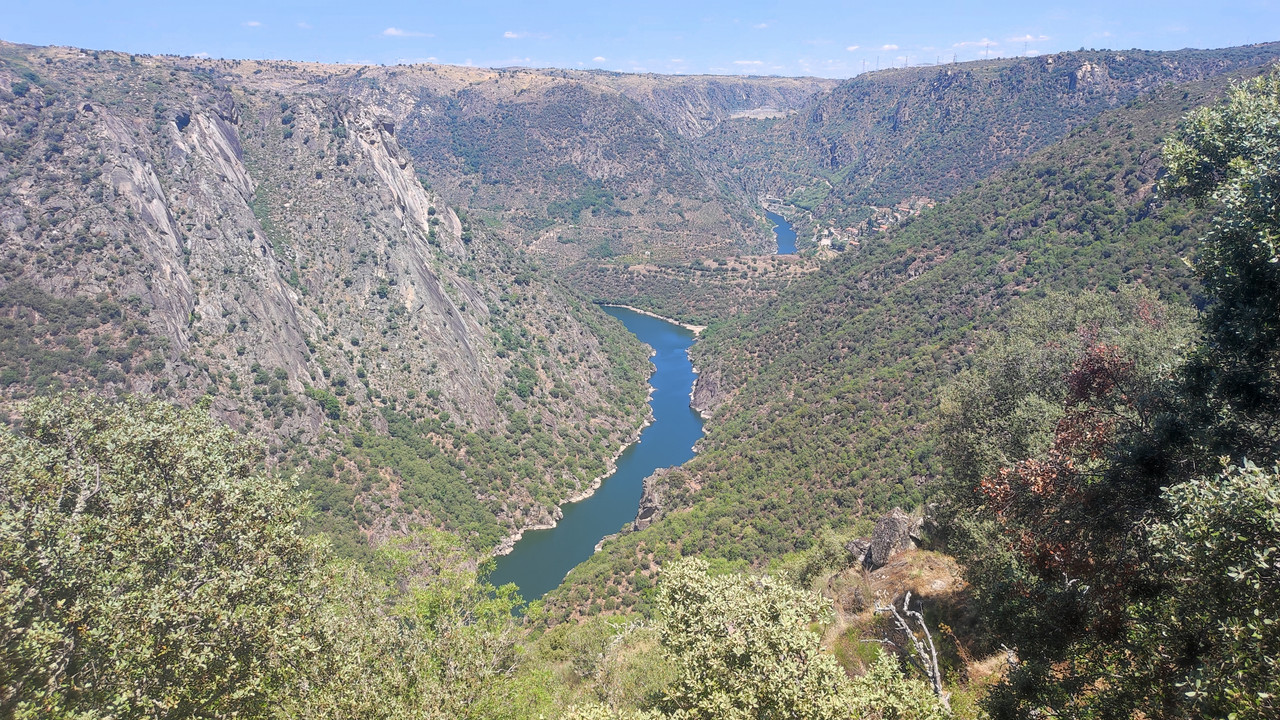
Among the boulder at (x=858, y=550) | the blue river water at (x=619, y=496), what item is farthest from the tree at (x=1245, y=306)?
the blue river water at (x=619, y=496)

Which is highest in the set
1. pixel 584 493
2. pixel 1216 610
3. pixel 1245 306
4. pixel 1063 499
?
pixel 1245 306

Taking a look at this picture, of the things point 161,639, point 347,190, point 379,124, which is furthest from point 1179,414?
point 379,124

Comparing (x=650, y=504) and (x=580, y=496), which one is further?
(x=580, y=496)

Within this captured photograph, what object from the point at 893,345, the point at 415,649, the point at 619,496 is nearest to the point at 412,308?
the point at 619,496

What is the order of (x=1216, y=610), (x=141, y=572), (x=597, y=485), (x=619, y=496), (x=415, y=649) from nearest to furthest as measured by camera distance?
1. (x=1216, y=610)
2. (x=141, y=572)
3. (x=415, y=649)
4. (x=619, y=496)
5. (x=597, y=485)

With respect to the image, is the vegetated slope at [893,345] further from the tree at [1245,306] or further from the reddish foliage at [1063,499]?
the tree at [1245,306]

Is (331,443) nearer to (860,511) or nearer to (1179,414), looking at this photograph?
(860,511)

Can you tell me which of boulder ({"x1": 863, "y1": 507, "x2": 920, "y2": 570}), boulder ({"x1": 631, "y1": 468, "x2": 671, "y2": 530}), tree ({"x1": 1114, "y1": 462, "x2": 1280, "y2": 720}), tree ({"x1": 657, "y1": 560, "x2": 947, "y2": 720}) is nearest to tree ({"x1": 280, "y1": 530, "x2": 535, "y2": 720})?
tree ({"x1": 657, "y1": 560, "x2": 947, "y2": 720})

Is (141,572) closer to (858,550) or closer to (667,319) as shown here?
(858,550)
